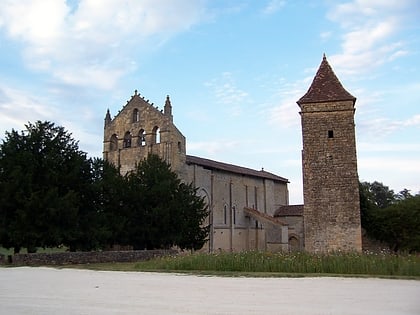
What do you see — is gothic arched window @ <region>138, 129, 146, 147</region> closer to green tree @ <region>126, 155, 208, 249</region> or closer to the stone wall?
green tree @ <region>126, 155, 208, 249</region>

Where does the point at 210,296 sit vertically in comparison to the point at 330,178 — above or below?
below

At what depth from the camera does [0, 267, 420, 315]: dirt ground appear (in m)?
9.03

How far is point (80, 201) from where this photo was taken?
29.3m

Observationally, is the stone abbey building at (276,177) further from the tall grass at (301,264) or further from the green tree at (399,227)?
the tall grass at (301,264)

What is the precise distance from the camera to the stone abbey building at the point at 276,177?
3275cm

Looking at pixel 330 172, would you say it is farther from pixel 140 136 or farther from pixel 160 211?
pixel 140 136

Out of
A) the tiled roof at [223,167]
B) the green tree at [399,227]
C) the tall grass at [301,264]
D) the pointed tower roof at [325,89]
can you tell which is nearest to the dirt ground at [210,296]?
the tall grass at [301,264]

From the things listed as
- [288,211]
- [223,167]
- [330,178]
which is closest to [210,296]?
[330,178]

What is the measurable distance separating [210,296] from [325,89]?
27220mm

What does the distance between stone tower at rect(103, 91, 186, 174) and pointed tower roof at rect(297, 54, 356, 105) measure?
12505 millimetres

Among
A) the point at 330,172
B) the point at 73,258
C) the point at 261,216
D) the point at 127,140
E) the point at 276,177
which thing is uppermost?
the point at 127,140

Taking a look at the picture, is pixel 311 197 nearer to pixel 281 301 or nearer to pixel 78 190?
pixel 78 190

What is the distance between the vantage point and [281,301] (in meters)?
10.1

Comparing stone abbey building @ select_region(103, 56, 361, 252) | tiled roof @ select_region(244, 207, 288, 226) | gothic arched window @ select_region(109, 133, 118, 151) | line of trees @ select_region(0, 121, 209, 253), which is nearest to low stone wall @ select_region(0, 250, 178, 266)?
line of trees @ select_region(0, 121, 209, 253)
